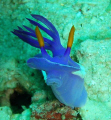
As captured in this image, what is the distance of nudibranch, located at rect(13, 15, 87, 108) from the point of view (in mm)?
1446

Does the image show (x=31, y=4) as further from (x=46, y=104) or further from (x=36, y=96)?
(x=46, y=104)

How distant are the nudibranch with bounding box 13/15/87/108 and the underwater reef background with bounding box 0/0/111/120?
0.50 feet

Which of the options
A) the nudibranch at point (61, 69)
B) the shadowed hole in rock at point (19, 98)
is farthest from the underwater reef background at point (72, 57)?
the nudibranch at point (61, 69)

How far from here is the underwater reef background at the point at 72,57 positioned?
6.15 ft

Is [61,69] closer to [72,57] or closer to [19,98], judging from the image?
[72,57]

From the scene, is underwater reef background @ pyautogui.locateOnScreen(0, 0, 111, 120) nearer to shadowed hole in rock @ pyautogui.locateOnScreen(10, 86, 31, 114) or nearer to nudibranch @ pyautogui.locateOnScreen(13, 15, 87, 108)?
shadowed hole in rock @ pyautogui.locateOnScreen(10, 86, 31, 114)

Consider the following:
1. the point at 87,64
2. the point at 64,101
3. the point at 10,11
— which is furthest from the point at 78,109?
the point at 10,11

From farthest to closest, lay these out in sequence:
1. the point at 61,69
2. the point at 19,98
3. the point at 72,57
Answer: the point at 19,98 → the point at 72,57 → the point at 61,69

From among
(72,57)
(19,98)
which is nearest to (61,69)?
(72,57)

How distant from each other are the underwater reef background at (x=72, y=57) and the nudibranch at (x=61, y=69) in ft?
0.50

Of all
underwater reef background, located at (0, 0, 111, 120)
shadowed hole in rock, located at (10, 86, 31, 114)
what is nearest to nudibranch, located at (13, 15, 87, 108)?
underwater reef background, located at (0, 0, 111, 120)

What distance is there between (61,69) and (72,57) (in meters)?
0.71

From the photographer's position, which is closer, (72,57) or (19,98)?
(72,57)

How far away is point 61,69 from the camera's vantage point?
148cm
